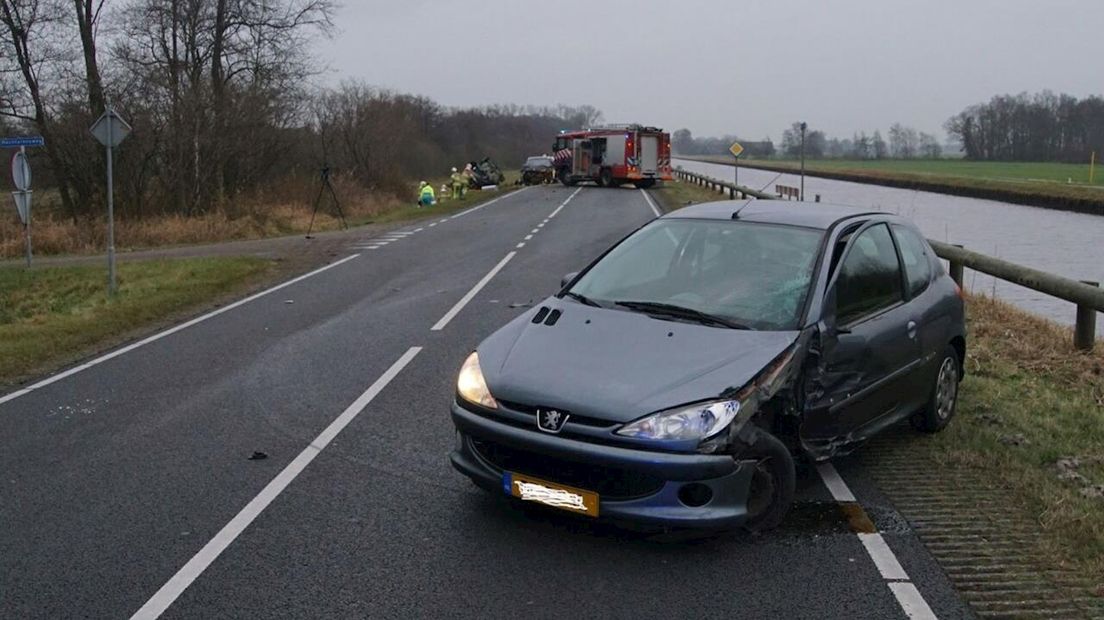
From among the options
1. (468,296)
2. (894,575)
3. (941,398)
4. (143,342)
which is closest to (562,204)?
(468,296)

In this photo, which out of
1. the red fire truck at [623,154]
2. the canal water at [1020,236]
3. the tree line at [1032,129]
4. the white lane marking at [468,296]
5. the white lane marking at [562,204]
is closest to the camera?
the white lane marking at [468,296]

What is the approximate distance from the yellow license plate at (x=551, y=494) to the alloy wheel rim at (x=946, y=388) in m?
3.16

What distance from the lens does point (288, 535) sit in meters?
5.02

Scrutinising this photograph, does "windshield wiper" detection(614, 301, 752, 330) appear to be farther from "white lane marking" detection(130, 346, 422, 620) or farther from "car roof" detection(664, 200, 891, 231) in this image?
"white lane marking" detection(130, 346, 422, 620)

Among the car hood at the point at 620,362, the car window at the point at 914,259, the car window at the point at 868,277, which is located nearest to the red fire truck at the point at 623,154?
the car window at the point at 914,259

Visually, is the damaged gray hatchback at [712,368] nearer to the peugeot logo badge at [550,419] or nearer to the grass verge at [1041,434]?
the peugeot logo badge at [550,419]

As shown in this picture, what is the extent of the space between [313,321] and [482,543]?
7.77m

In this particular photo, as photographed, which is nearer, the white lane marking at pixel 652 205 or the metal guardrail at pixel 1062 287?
the metal guardrail at pixel 1062 287

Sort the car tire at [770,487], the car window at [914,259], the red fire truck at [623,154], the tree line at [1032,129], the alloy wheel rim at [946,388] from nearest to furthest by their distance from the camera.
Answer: the car tire at [770,487] → the car window at [914,259] → the alloy wheel rim at [946,388] → the red fire truck at [623,154] → the tree line at [1032,129]

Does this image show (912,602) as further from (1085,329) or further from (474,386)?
(1085,329)

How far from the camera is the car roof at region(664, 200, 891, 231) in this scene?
6281 mm

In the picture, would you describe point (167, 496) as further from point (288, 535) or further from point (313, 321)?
point (313, 321)

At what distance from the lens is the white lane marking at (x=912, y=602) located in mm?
4128

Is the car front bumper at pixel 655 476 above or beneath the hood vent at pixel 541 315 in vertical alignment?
beneath
